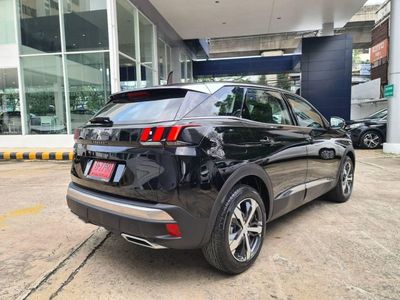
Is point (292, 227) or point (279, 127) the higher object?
point (279, 127)

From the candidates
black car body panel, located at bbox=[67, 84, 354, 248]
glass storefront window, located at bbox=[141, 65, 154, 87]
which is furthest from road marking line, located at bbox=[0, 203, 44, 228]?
glass storefront window, located at bbox=[141, 65, 154, 87]

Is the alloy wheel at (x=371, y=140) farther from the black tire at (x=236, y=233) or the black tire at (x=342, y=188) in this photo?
the black tire at (x=236, y=233)

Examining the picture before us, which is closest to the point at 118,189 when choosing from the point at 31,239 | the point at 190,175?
the point at 190,175

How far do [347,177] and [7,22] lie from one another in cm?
1230

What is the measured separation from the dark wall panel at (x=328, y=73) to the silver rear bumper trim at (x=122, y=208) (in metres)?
15.2

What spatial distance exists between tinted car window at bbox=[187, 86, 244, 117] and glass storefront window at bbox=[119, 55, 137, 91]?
8760 millimetres

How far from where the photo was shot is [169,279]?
266 cm

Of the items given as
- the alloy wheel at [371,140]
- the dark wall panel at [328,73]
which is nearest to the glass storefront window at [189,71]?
the dark wall panel at [328,73]

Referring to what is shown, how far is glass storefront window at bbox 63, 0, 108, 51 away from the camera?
35.4ft

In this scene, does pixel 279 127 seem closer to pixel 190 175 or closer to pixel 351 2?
pixel 190 175

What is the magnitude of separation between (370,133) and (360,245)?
9.09 metres

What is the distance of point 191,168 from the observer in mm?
2314

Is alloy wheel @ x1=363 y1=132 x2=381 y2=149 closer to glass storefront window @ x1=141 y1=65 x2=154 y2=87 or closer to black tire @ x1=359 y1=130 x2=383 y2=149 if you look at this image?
black tire @ x1=359 y1=130 x2=383 y2=149

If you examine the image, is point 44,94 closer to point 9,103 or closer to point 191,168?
point 9,103
